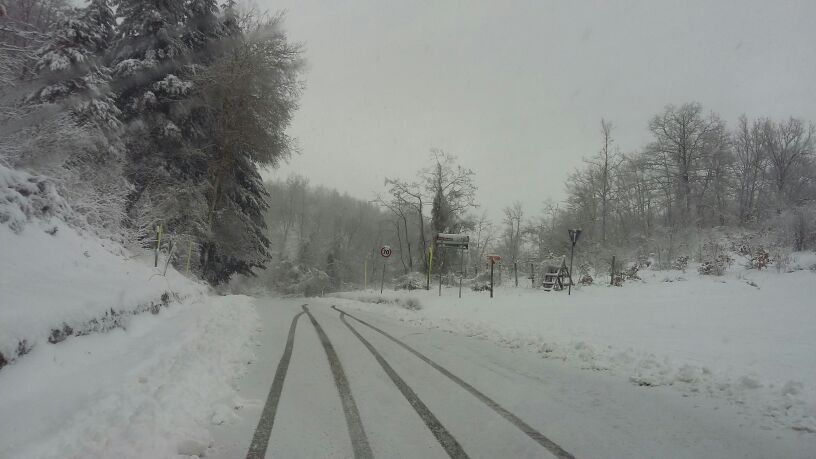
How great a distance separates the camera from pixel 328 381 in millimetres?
5027

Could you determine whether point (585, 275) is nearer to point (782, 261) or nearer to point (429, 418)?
point (782, 261)

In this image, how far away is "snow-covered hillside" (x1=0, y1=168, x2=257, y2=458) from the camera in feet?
9.68

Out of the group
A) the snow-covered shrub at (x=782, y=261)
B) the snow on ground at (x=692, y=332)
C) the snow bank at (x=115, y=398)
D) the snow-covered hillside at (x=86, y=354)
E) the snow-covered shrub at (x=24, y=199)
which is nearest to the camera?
the snow bank at (x=115, y=398)

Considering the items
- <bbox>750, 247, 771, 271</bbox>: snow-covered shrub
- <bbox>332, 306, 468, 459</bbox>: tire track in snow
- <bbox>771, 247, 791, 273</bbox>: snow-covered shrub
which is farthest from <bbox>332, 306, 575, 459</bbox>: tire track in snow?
<bbox>750, 247, 771, 271</bbox>: snow-covered shrub

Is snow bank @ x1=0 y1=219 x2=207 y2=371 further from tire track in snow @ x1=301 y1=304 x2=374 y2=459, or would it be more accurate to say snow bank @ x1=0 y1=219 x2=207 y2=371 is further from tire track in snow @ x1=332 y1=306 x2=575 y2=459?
tire track in snow @ x1=332 y1=306 x2=575 y2=459

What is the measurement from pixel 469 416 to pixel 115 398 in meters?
3.16

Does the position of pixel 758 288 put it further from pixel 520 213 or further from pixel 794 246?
pixel 520 213

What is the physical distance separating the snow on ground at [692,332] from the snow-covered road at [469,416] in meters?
0.56

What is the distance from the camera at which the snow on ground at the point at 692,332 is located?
15.1ft

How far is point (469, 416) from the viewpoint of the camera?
12.7 ft

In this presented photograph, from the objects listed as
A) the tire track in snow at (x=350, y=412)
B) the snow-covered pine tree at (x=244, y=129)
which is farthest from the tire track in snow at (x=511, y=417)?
the snow-covered pine tree at (x=244, y=129)

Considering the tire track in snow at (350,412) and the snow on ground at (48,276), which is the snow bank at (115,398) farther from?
the tire track in snow at (350,412)

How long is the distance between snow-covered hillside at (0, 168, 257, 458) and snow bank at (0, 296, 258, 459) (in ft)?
0.03

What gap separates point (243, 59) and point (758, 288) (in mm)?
20563
